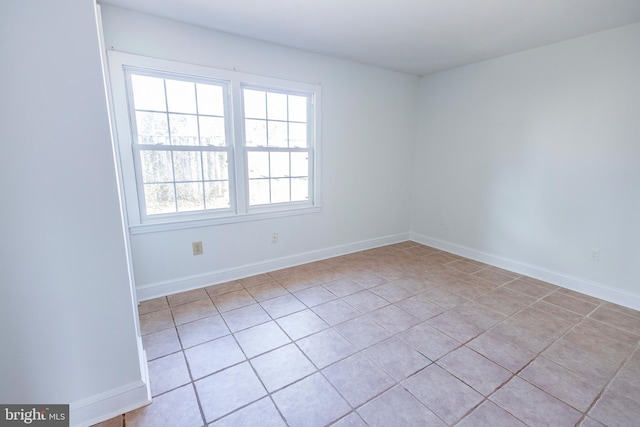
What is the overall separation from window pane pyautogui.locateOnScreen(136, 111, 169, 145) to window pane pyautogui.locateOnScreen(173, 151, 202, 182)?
6.5 inches

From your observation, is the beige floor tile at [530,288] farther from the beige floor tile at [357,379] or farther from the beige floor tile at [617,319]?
the beige floor tile at [357,379]

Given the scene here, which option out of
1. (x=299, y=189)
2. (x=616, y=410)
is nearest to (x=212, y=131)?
(x=299, y=189)

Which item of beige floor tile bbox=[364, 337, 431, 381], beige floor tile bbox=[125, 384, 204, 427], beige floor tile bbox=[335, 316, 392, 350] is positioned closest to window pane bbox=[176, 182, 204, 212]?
beige floor tile bbox=[125, 384, 204, 427]

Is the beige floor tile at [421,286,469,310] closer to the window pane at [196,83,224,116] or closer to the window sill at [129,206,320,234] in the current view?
the window sill at [129,206,320,234]

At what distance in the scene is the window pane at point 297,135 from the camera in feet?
10.5

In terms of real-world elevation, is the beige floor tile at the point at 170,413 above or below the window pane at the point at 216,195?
below

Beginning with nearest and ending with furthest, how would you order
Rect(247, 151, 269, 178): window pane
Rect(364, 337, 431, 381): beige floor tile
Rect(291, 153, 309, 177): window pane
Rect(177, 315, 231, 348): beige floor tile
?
Rect(364, 337, 431, 381): beige floor tile → Rect(177, 315, 231, 348): beige floor tile → Rect(247, 151, 269, 178): window pane → Rect(291, 153, 309, 177): window pane

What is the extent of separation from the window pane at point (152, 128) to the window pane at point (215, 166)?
374 mm

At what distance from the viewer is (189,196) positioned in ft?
8.93

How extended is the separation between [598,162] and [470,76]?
1698 millimetres

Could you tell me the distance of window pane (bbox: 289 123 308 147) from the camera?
10.5 feet

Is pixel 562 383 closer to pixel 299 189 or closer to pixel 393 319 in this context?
pixel 393 319

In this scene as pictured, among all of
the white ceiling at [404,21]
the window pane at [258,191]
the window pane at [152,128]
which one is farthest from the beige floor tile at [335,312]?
the white ceiling at [404,21]

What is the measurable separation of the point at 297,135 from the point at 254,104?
595mm
